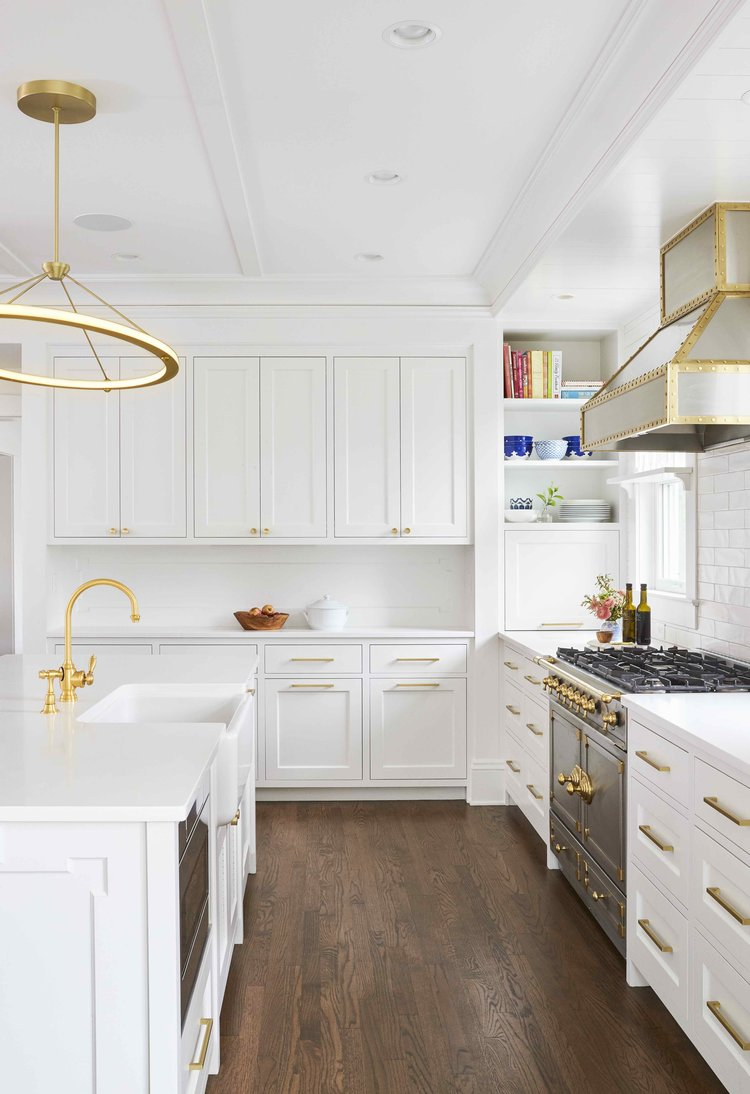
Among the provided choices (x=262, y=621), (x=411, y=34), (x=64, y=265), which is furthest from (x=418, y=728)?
(x=411, y=34)

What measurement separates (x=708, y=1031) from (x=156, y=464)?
361 cm

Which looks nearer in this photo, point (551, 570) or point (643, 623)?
point (643, 623)

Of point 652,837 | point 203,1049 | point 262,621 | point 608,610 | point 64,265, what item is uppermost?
point 64,265

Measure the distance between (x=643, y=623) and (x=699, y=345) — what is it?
4.52 feet

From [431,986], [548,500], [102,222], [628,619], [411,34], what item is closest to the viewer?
[411,34]

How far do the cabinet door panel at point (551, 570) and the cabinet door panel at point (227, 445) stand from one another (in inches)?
55.4

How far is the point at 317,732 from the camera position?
468 cm

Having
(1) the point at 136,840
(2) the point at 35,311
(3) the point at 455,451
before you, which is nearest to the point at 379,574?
(3) the point at 455,451

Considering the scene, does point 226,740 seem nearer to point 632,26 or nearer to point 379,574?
point 632,26

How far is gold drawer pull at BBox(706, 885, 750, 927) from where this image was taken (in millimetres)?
1949

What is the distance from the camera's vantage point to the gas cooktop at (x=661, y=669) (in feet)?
9.27

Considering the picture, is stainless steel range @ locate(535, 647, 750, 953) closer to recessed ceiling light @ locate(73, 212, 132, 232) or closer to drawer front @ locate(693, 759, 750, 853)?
drawer front @ locate(693, 759, 750, 853)

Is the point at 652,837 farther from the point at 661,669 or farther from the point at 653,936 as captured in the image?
the point at 661,669

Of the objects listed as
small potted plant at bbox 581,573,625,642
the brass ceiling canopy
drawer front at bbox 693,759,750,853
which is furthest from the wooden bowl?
drawer front at bbox 693,759,750,853
